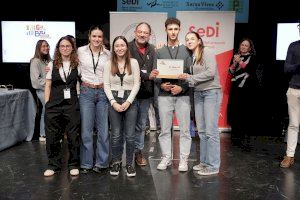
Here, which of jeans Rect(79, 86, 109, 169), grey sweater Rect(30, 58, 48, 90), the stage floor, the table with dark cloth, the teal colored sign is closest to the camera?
the stage floor

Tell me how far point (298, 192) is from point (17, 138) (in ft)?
11.9

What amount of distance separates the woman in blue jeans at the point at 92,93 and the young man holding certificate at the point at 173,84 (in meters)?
0.58

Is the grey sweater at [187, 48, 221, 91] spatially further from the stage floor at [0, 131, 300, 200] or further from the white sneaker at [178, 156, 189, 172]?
the stage floor at [0, 131, 300, 200]

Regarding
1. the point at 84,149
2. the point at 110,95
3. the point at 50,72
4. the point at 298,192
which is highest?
the point at 50,72

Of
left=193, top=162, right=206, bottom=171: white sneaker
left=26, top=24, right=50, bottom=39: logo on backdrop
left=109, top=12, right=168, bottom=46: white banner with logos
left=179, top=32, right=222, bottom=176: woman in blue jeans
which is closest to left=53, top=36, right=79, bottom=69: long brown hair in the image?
left=179, top=32, right=222, bottom=176: woman in blue jeans

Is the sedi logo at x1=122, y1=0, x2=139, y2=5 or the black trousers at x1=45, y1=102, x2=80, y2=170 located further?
the sedi logo at x1=122, y1=0, x2=139, y2=5

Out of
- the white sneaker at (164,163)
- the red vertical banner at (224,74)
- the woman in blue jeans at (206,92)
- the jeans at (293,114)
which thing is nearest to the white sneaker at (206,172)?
the woman in blue jeans at (206,92)

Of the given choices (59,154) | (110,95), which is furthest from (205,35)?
(59,154)

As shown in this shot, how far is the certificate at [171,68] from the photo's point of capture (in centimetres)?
357

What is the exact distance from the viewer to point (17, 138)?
199 inches

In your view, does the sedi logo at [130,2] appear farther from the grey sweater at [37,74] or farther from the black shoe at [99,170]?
the black shoe at [99,170]

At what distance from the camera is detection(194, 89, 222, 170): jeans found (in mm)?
3641

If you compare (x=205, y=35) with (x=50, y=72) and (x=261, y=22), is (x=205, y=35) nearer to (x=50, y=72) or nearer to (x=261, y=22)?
(x=261, y=22)

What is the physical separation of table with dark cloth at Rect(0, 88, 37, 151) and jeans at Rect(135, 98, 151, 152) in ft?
6.02
